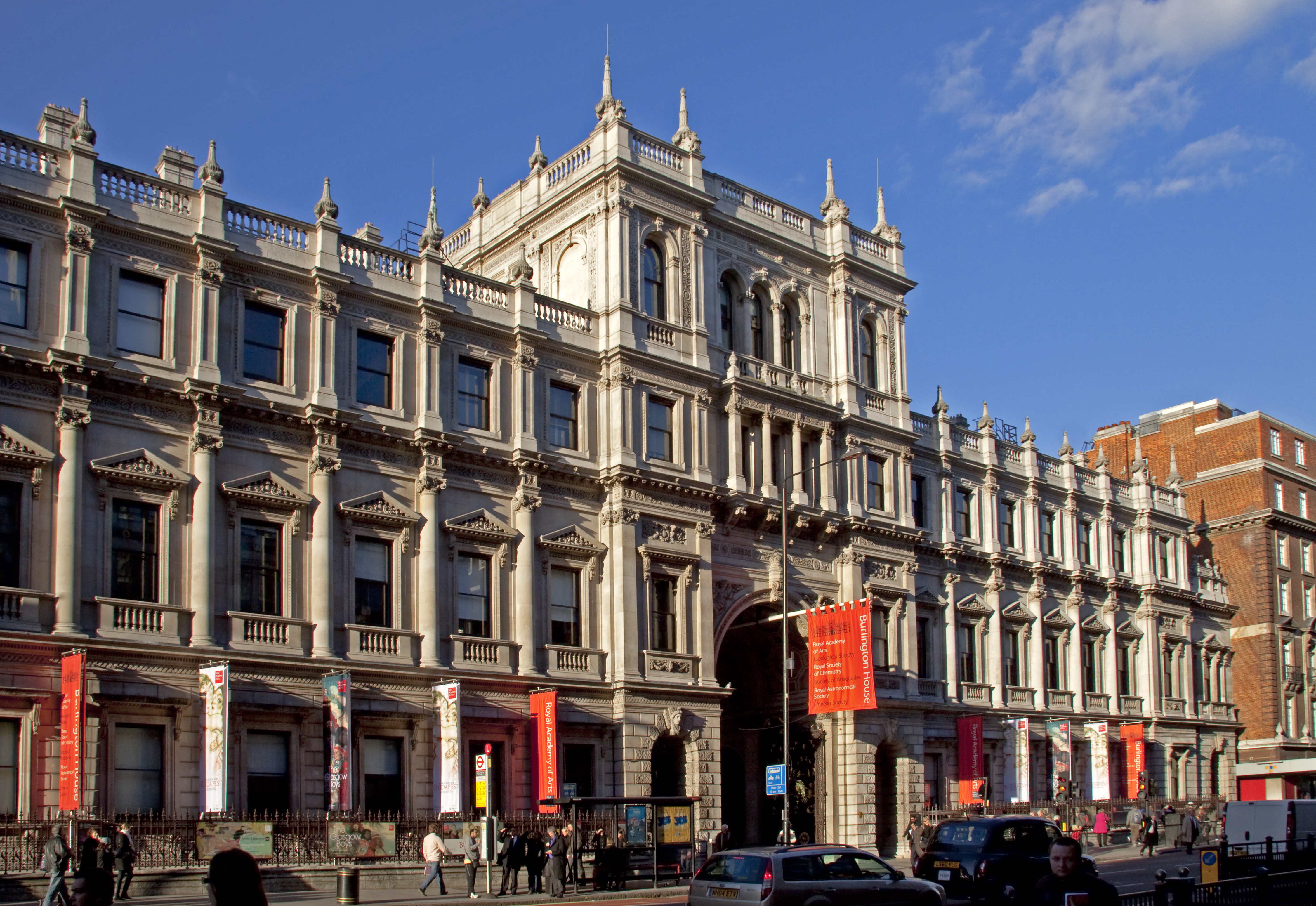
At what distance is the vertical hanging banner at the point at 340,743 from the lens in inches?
1259

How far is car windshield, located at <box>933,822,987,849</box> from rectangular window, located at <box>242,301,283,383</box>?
18994 millimetres

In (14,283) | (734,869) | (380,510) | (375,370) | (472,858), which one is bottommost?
(472,858)

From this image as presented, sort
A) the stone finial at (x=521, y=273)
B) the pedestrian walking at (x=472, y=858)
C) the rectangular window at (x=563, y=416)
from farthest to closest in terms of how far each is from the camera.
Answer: the rectangular window at (x=563, y=416), the stone finial at (x=521, y=273), the pedestrian walking at (x=472, y=858)

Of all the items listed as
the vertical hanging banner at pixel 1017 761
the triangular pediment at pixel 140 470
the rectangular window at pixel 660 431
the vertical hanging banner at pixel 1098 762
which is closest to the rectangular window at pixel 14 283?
the triangular pediment at pixel 140 470

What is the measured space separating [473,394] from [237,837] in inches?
544

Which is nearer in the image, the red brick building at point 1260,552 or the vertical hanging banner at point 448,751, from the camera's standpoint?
the vertical hanging banner at point 448,751

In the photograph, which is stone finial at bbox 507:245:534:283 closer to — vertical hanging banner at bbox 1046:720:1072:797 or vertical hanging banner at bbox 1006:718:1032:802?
vertical hanging banner at bbox 1006:718:1032:802

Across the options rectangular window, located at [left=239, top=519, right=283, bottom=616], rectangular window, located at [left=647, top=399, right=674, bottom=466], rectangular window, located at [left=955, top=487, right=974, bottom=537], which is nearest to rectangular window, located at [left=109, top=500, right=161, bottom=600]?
rectangular window, located at [left=239, top=519, right=283, bottom=616]

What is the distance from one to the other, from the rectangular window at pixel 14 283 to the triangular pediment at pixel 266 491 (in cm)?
580

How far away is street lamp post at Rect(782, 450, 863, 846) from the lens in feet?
118

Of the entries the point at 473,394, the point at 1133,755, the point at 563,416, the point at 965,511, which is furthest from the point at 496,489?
the point at 1133,755

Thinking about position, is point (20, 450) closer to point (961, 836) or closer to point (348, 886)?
point (348, 886)

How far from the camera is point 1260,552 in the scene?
240 ft

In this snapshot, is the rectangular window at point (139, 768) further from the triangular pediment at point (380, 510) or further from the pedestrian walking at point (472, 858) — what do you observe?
the triangular pediment at point (380, 510)
